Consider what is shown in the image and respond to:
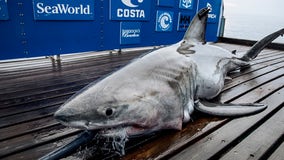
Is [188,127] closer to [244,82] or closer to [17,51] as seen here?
[244,82]

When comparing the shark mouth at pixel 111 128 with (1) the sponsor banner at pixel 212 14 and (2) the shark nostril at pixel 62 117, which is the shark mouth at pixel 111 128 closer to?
(2) the shark nostril at pixel 62 117

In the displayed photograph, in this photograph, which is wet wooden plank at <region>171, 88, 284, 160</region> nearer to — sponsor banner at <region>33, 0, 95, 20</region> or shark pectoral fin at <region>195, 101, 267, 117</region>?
shark pectoral fin at <region>195, 101, 267, 117</region>

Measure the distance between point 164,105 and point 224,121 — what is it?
69 centimetres

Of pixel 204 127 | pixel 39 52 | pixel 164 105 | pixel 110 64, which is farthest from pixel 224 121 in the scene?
pixel 39 52

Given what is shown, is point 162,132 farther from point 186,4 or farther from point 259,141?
point 186,4

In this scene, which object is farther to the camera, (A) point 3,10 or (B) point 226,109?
(A) point 3,10

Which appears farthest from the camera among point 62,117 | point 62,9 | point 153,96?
point 62,9

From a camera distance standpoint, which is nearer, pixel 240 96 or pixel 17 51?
pixel 240 96

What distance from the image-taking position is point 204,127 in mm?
1893

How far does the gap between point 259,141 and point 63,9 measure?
10.7ft

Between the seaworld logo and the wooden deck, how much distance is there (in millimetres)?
980

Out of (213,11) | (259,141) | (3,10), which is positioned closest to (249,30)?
(213,11)

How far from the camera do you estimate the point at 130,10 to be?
4.75 m

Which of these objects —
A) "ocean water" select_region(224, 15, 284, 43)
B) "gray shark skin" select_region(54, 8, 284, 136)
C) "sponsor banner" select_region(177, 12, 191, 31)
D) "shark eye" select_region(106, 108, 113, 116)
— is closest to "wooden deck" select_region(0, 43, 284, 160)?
"gray shark skin" select_region(54, 8, 284, 136)
